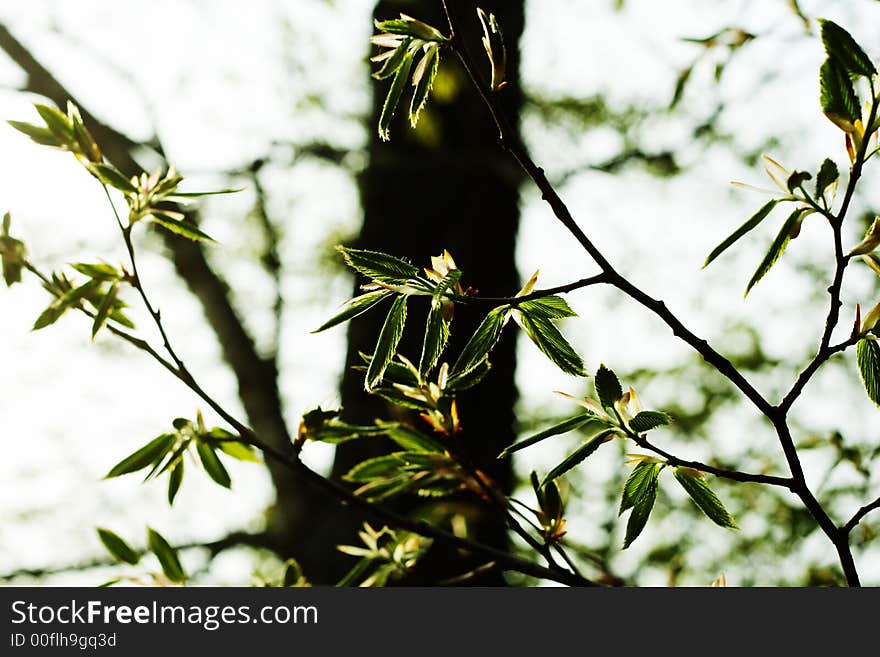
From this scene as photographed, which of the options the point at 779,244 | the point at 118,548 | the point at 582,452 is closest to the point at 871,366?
the point at 779,244

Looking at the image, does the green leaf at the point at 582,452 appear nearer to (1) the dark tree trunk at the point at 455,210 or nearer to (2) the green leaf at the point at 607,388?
(2) the green leaf at the point at 607,388

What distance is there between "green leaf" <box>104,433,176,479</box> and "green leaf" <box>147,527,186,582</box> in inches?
4.3

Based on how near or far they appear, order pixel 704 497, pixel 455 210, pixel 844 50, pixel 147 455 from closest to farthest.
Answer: pixel 844 50, pixel 704 497, pixel 147 455, pixel 455 210

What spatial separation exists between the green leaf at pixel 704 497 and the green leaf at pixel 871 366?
13 centimetres

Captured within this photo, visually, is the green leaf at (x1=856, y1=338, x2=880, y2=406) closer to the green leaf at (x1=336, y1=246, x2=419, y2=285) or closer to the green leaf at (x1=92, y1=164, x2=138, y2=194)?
the green leaf at (x1=336, y1=246, x2=419, y2=285)

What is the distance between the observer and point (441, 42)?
0.51 m

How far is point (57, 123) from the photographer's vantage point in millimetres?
573

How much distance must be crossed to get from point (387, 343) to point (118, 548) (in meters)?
0.41

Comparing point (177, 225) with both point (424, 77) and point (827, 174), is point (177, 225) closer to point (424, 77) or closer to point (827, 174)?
point (424, 77)

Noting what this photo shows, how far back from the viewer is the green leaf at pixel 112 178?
0.58 meters

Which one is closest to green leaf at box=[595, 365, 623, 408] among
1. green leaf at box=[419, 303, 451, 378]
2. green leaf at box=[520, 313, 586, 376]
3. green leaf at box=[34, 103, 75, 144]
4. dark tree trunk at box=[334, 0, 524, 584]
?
green leaf at box=[520, 313, 586, 376]

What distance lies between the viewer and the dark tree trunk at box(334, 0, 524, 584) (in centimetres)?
170

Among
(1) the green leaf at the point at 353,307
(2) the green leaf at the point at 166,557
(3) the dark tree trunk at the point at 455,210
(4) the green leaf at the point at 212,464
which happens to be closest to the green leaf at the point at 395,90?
(1) the green leaf at the point at 353,307

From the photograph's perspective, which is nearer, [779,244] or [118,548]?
[779,244]
